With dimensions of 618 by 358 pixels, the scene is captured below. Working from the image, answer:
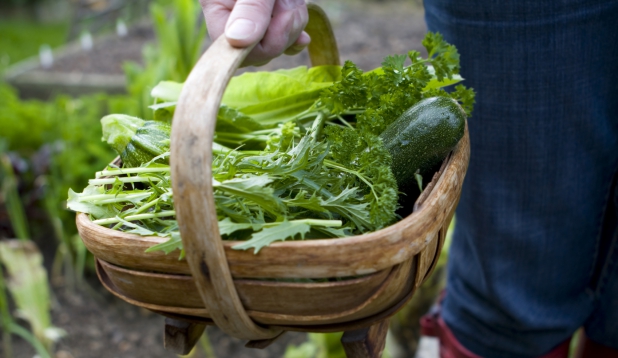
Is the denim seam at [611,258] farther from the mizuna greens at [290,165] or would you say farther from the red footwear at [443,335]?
the mizuna greens at [290,165]

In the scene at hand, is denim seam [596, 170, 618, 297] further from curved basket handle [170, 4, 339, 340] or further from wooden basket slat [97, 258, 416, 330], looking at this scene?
curved basket handle [170, 4, 339, 340]

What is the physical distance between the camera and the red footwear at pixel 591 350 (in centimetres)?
150

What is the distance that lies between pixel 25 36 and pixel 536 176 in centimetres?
727

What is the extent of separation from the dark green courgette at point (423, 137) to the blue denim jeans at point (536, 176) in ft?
1.12

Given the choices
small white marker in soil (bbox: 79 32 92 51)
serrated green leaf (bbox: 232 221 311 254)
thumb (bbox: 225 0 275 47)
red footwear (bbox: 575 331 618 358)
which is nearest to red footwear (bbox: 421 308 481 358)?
red footwear (bbox: 575 331 618 358)

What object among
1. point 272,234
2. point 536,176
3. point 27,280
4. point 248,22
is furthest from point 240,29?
point 27,280

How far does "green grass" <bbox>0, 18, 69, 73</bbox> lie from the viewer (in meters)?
6.30

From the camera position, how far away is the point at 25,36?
7.00 m

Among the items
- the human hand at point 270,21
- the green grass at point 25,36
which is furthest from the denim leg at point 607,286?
the green grass at point 25,36

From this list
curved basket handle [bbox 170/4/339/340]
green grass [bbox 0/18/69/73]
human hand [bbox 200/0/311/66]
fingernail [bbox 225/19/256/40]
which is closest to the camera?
curved basket handle [bbox 170/4/339/340]

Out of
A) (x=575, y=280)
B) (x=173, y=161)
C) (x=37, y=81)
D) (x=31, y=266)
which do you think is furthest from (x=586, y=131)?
(x=37, y=81)

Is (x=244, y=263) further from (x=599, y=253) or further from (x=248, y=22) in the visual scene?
(x=599, y=253)

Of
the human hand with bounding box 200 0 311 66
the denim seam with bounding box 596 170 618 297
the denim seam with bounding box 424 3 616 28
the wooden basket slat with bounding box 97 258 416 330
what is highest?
the human hand with bounding box 200 0 311 66

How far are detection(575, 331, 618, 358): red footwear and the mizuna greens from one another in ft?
2.86
